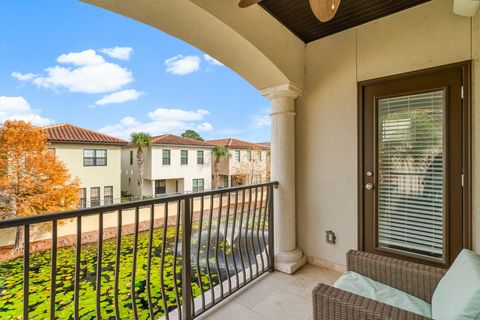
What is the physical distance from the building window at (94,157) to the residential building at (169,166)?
279 centimetres

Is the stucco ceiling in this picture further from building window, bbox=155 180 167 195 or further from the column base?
building window, bbox=155 180 167 195

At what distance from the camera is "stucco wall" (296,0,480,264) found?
78.8 inches

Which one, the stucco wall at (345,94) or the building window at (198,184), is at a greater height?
the stucco wall at (345,94)

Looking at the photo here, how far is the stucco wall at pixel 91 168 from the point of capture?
10.5 meters

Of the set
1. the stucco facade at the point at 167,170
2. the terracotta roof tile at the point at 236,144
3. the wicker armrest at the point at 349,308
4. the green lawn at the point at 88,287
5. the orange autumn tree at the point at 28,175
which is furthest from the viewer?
the terracotta roof tile at the point at 236,144

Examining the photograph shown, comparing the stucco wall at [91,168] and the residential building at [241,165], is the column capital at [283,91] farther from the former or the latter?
the residential building at [241,165]

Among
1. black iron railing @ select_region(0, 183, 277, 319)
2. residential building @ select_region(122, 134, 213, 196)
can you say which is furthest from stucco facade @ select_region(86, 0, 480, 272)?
residential building @ select_region(122, 134, 213, 196)

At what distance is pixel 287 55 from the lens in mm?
2535

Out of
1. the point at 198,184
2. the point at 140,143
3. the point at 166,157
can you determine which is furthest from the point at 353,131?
the point at 198,184

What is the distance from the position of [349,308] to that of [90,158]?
13136 mm

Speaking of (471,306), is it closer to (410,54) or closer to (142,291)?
(410,54)

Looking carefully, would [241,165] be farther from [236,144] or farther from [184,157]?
[184,157]

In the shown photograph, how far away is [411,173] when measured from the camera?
2205mm

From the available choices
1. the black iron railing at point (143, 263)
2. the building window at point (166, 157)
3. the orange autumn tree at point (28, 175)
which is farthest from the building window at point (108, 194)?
the building window at point (166, 157)
